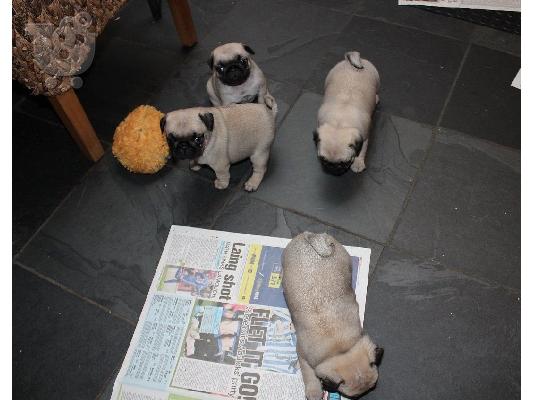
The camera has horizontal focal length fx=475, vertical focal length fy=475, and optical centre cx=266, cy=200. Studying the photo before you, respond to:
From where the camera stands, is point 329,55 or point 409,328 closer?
point 409,328

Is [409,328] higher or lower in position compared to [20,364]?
lower

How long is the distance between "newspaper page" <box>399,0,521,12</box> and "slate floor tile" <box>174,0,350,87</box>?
401 mm

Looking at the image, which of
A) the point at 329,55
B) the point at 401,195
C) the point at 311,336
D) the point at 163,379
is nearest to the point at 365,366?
the point at 311,336

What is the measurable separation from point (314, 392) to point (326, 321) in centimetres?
24

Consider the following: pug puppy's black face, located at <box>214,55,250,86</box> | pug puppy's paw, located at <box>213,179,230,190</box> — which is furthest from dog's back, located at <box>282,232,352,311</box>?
pug puppy's black face, located at <box>214,55,250,86</box>

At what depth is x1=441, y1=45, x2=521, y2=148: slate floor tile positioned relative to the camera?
2.15m

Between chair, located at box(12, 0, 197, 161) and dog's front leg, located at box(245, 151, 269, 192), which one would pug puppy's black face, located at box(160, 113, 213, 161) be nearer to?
dog's front leg, located at box(245, 151, 269, 192)

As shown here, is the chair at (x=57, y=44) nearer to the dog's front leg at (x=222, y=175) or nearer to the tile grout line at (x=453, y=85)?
the dog's front leg at (x=222, y=175)

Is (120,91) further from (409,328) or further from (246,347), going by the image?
(409,328)

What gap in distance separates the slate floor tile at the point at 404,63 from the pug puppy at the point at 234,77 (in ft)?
1.26

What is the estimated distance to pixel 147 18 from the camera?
2.73m

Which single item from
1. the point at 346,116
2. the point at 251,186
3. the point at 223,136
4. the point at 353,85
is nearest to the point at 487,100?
the point at 353,85

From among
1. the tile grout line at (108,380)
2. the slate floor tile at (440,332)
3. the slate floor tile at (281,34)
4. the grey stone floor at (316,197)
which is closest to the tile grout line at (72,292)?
the grey stone floor at (316,197)
